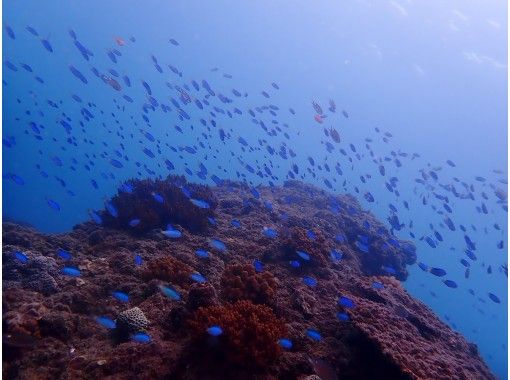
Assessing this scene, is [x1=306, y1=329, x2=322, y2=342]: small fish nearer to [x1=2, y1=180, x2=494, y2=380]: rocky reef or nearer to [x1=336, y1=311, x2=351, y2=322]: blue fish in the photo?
[x1=2, y1=180, x2=494, y2=380]: rocky reef

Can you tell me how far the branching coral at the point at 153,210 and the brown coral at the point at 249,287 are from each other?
13.1ft

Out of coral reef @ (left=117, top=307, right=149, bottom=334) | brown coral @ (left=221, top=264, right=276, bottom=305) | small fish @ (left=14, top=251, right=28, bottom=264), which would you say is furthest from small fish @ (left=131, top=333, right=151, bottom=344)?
small fish @ (left=14, top=251, right=28, bottom=264)

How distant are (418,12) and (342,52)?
27.7m

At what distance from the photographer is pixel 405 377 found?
6.12 metres

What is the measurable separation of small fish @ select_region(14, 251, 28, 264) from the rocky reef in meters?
0.04

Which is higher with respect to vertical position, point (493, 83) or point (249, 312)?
point (493, 83)

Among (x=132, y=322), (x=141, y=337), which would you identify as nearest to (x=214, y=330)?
(x=141, y=337)

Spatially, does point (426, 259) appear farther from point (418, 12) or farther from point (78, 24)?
point (78, 24)

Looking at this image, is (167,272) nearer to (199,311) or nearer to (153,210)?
(199,311)

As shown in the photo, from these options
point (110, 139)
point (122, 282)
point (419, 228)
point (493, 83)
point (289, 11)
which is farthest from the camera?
point (110, 139)

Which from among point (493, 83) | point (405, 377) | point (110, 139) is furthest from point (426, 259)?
point (110, 139)

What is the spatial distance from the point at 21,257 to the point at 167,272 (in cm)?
293

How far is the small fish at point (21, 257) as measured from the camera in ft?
25.3

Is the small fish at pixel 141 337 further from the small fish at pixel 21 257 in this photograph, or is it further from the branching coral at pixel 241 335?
the small fish at pixel 21 257
